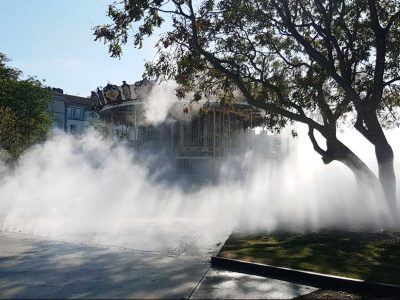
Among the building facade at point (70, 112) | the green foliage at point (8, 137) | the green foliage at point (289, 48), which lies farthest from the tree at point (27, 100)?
the green foliage at point (289, 48)

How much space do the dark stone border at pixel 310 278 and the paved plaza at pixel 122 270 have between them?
0.21 m

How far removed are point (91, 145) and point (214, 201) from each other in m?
15.0

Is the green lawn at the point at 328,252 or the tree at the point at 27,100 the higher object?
the tree at the point at 27,100

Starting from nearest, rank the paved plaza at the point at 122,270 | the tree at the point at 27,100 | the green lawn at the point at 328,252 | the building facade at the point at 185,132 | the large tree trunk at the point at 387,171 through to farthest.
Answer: the paved plaza at the point at 122,270
the green lawn at the point at 328,252
the large tree trunk at the point at 387,171
the building facade at the point at 185,132
the tree at the point at 27,100

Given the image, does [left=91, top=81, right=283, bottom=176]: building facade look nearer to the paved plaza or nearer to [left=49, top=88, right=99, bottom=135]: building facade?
the paved plaza

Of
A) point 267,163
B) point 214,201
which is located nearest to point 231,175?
point 267,163

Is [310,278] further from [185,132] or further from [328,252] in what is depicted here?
[185,132]

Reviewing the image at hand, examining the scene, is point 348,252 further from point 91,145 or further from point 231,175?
point 91,145

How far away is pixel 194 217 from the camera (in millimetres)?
15617

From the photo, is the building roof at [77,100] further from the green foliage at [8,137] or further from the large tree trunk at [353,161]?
the large tree trunk at [353,161]

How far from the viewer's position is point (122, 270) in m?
7.61

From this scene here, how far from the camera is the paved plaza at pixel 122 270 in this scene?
6270mm

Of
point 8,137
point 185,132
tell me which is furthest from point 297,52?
point 8,137

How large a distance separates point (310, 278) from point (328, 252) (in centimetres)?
198
